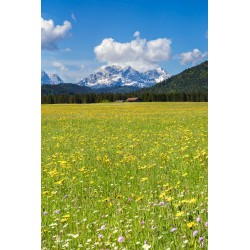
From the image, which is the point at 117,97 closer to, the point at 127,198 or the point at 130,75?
the point at 127,198

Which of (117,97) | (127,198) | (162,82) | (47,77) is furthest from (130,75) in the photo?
(127,198)

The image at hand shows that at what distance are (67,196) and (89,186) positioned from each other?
355 mm

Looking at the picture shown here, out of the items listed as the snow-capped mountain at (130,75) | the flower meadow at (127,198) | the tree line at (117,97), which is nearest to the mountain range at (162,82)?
the snow-capped mountain at (130,75)

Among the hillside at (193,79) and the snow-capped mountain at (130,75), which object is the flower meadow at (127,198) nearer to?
the hillside at (193,79)

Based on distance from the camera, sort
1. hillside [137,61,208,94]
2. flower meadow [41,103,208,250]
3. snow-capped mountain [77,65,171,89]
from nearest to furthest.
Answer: flower meadow [41,103,208,250] → hillside [137,61,208,94] → snow-capped mountain [77,65,171,89]

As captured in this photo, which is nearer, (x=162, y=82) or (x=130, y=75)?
(x=162, y=82)

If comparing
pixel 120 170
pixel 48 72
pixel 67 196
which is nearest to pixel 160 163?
pixel 120 170

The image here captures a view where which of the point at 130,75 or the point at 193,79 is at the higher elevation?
the point at 130,75

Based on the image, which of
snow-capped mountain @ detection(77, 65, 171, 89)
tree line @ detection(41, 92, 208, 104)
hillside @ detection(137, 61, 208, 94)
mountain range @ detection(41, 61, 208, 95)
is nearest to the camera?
hillside @ detection(137, 61, 208, 94)

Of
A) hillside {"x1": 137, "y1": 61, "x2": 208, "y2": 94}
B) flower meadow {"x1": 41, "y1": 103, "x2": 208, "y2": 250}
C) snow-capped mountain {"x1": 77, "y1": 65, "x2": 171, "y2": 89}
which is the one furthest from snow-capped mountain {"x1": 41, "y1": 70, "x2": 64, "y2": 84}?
hillside {"x1": 137, "y1": 61, "x2": 208, "y2": 94}

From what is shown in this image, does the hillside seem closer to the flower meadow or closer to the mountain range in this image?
the mountain range

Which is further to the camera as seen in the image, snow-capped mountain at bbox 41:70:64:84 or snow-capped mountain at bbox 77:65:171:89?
snow-capped mountain at bbox 77:65:171:89

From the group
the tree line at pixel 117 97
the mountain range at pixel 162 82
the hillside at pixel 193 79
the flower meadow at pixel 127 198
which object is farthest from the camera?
the tree line at pixel 117 97
